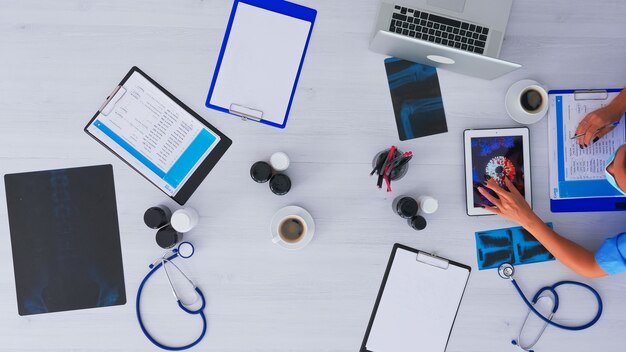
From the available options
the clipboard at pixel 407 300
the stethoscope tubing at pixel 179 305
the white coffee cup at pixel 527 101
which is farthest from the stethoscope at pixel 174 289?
the white coffee cup at pixel 527 101

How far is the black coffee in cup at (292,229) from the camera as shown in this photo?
1.27 metres

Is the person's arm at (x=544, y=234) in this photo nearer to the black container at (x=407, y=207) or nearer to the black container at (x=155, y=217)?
the black container at (x=407, y=207)

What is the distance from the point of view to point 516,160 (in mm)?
1325

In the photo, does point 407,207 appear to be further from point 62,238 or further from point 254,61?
point 62,238

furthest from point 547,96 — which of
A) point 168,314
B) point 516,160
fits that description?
point 168,314

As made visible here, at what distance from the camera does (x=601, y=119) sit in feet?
4.21

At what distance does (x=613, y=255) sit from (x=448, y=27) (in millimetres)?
787

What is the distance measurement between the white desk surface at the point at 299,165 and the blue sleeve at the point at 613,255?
9 cm

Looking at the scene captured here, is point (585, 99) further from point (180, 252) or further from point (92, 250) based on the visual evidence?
point (92, 250)

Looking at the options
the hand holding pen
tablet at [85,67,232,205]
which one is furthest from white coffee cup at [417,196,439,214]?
tablet at [85,67,232,205]

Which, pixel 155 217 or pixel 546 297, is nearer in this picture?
pixel 155 217

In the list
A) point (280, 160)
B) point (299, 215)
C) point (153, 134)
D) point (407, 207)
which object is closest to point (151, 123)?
point (153, 134)

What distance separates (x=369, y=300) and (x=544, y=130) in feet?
2.41

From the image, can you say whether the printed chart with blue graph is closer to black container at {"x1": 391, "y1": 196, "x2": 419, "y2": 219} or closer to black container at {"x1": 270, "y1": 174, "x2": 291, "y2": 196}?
black container at {"x1": 391, "y1": 196, "x2": 419, "y2": 219}
